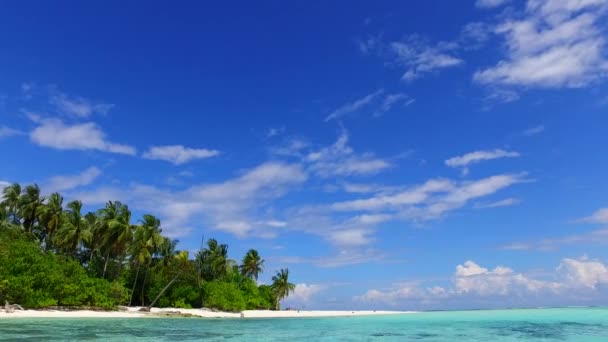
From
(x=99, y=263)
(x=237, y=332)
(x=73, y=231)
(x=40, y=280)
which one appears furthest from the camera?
(x=99, y=263)

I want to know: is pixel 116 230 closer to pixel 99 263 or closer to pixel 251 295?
pixel 99 263

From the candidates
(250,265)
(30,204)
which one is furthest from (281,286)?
(30,204)

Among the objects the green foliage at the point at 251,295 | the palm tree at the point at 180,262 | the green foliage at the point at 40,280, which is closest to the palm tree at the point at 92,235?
the green foliage at the point at 40,280

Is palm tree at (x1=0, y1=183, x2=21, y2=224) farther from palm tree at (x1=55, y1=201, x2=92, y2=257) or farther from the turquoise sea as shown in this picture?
the turquoise sea

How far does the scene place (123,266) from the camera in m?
62.7

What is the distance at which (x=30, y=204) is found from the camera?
5506 cm

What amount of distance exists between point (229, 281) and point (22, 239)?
3523cm

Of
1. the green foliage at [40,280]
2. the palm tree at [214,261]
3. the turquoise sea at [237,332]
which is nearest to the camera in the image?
the turquoise sea at [237,332]

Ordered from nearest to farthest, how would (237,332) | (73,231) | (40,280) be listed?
(237,332) < (40,280) < (73,231)

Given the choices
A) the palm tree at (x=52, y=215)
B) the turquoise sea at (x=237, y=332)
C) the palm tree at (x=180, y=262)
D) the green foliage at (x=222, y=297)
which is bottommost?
the turquoise sea at (x=237, y=332)

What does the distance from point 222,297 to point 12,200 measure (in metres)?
28.5

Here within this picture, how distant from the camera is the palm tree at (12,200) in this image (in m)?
55.7

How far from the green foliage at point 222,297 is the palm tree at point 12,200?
2484 centimetres

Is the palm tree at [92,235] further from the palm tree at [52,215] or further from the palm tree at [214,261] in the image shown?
the palm tree at [214,261]
